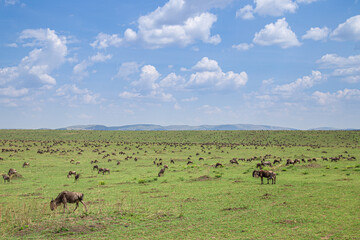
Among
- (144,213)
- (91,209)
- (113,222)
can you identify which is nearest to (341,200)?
(144,213)

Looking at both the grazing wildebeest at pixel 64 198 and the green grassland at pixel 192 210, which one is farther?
the grazing wildebeest at pixel 64 198

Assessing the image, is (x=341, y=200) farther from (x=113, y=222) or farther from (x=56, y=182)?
(x=56, y=182)

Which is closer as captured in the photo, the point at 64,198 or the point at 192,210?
the point at 64,198

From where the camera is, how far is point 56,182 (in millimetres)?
37656

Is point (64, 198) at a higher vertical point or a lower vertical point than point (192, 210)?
higher

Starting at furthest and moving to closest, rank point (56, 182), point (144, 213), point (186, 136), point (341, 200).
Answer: point (186, 136), point (56, 182), point (341, 200), point (144, 213)

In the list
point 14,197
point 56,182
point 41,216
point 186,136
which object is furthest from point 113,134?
point 41,216

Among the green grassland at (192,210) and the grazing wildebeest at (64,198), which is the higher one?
the grazing wildebeest at (64,198)

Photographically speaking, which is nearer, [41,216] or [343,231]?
[343,231]

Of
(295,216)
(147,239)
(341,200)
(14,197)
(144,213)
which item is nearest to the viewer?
(147,239)

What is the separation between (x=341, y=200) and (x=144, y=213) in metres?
15.4

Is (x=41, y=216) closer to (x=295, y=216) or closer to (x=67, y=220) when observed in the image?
(x=67, y=220)

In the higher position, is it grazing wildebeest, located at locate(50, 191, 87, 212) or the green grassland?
grazing wildebeest, located at locate(50, 191, 87, 212)

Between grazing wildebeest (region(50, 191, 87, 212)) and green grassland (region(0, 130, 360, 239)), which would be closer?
green grassland (region(0, 130, 360, 239))
